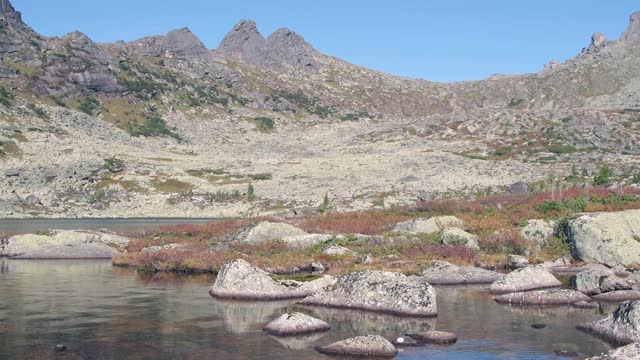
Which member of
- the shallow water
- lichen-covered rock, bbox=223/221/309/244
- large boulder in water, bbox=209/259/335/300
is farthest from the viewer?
the shallow water

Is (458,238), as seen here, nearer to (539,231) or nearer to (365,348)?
(539,231)

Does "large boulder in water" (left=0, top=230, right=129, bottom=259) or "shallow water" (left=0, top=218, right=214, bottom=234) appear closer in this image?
"large boulder in water" (left=0, top=230, right=129, bottom=259)

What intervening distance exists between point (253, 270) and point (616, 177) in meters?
97.2

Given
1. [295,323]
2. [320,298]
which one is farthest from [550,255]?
[295,323]

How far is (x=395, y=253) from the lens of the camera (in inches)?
1837

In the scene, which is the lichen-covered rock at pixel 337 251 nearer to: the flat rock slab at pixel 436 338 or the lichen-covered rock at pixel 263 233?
the lichen-covered rock at pixel 263 233

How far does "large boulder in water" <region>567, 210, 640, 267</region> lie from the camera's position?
142 feet

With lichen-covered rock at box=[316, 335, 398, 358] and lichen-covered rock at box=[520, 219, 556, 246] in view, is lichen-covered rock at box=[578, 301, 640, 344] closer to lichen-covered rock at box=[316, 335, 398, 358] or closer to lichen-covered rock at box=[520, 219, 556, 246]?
lichen-covered rock at box=[316, 335, 398, 358]

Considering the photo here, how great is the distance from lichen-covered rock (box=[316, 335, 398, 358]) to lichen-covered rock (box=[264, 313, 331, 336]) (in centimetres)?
310

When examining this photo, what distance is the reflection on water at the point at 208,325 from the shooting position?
878 inches

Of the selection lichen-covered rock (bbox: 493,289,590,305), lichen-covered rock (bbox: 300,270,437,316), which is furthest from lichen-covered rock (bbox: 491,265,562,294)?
lichen-covered rock (bbox: 300,270,437,316)

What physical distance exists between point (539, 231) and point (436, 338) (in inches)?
1168

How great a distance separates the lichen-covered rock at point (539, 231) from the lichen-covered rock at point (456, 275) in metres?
10.8

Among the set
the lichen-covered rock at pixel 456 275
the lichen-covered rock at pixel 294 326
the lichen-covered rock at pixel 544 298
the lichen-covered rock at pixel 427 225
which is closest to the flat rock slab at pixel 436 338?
the lichen-covered rock at pixel 294 326
